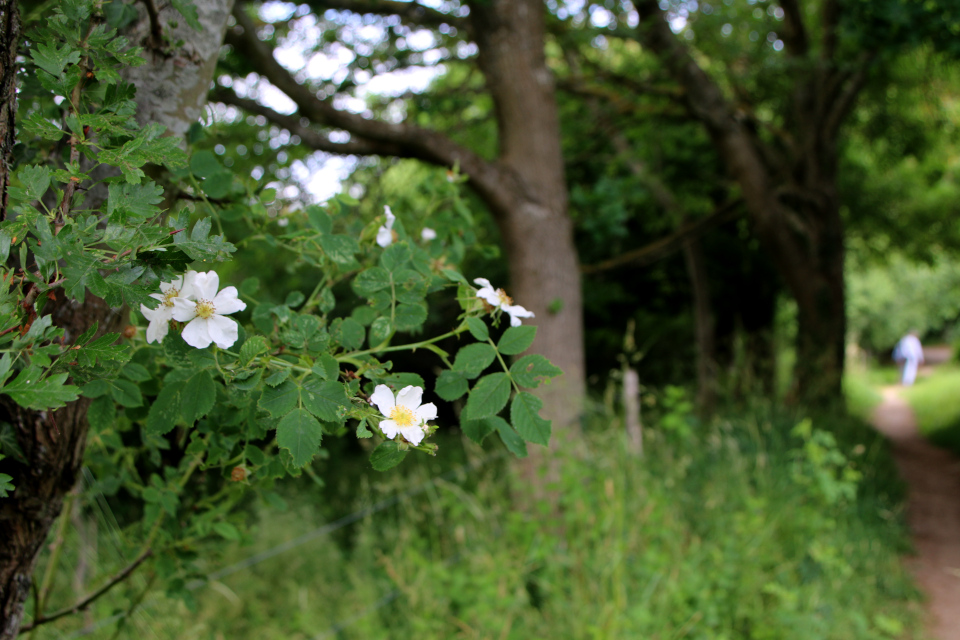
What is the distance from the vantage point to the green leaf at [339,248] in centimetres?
102

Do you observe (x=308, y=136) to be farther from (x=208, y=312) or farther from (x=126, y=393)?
(x=208, y=312)

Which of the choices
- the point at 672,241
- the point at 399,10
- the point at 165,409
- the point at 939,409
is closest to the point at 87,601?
the point at 165,409

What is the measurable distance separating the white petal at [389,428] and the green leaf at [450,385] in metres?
0.14

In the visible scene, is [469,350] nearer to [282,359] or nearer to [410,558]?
[282,359]

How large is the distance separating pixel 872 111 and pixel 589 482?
690cm

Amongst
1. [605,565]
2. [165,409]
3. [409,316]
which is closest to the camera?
[165,409]

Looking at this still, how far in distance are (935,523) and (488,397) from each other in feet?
20.3

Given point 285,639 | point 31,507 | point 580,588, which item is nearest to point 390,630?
point 285,639

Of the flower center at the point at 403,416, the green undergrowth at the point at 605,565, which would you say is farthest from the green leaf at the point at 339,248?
the green undergrowth at the point at 605,565

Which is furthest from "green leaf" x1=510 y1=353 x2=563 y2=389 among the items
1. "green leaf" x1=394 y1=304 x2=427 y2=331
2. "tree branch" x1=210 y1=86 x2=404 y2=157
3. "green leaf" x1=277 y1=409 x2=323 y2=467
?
"tree branch" x1=210 y1=86 x2=404 y2=157

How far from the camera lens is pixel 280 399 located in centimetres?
74

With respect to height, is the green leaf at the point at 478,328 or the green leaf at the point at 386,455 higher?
the green leaf at the point at 478,328

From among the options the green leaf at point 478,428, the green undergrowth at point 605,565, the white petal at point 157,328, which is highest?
the white petal at point 157,328

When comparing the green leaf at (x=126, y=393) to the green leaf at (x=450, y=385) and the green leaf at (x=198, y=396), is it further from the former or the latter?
the green leaf at (x=450, y=385)
